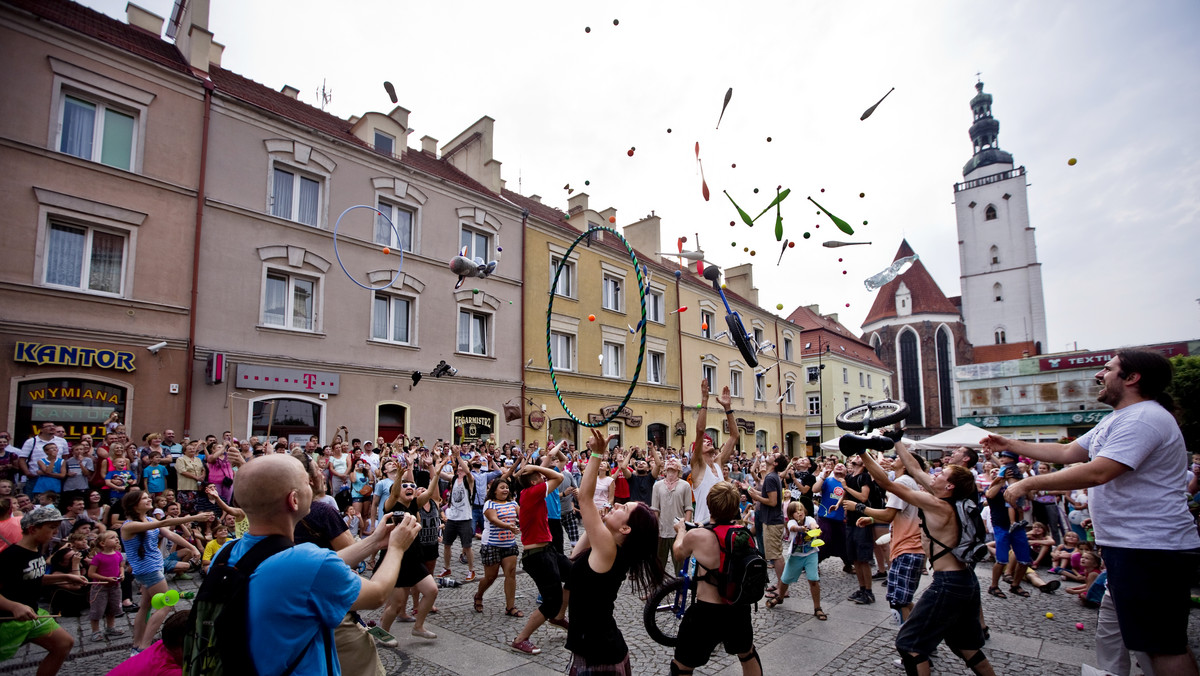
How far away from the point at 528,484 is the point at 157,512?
5294 millimetres

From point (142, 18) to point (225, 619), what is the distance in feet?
71.4

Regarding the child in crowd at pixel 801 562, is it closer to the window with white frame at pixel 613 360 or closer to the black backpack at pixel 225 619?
the black backpack at pixel 225 619

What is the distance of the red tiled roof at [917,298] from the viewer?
68.4 metres

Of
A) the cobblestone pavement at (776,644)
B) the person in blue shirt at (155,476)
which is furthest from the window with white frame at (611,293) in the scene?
the cobblestone pavement at (776,644)

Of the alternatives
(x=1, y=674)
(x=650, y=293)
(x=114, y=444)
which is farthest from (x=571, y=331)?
(x=1, y=674)

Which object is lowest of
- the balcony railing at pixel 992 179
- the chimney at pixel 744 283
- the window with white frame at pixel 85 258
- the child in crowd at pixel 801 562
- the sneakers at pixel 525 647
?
the sneakers at pixel 525 647

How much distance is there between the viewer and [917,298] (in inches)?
2739

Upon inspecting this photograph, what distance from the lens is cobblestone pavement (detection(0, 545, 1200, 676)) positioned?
6199 mm

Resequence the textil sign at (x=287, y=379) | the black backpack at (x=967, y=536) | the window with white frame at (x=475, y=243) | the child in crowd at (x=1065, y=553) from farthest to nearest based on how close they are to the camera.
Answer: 1. the window with white frame at (x=475, y=243)
2. the textil sign at (x=287, y=379)
3. the child in crowd at (x=1065, y=553)
4. the black backpack at (x=967, y=536)

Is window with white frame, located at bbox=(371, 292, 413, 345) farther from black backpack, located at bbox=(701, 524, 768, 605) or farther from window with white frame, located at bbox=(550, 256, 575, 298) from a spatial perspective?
black backpack, located at bbox=(701, 524, 768, 605)

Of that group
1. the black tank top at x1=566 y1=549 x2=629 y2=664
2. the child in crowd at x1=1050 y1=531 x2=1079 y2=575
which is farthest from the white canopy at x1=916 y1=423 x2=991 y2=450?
the black tank top at x1=566 y1=549 x2=629 y2=664

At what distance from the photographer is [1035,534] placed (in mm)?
11367

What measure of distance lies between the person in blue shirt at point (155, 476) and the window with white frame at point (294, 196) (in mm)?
8165

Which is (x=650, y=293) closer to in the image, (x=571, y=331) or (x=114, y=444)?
(x=571, y=331)
